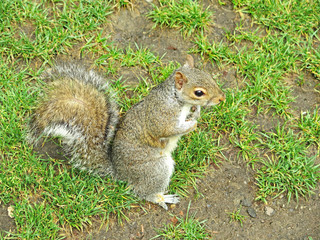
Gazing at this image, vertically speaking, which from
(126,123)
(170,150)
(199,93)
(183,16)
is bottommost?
(170,150)

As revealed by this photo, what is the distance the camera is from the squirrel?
2158 mm

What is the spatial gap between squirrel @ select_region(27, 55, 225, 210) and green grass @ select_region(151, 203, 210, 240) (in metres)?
0.12

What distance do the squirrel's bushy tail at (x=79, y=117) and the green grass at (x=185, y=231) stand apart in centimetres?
44

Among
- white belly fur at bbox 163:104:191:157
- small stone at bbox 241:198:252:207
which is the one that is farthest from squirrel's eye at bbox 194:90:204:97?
small stone at bbox 241:198:252:207

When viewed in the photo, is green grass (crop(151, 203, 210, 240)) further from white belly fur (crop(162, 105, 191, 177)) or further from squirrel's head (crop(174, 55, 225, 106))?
squirrel's head (crop(174, 55, 225, 106))

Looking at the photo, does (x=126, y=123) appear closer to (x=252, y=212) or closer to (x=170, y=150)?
(x=170, y=150)

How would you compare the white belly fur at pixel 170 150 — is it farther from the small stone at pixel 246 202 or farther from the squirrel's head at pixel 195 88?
the small stone at pixel 246 202

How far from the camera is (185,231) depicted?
2.38 meters

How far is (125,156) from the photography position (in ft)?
7.52

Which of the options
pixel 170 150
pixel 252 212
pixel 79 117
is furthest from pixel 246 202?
pixel 79 117

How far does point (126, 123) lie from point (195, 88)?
418 mm

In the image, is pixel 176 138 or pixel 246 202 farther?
pixel 246 202

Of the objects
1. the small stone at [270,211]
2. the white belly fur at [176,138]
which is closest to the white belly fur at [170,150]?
the white belly fur at [176,138]

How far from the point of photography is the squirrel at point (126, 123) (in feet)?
7.08
